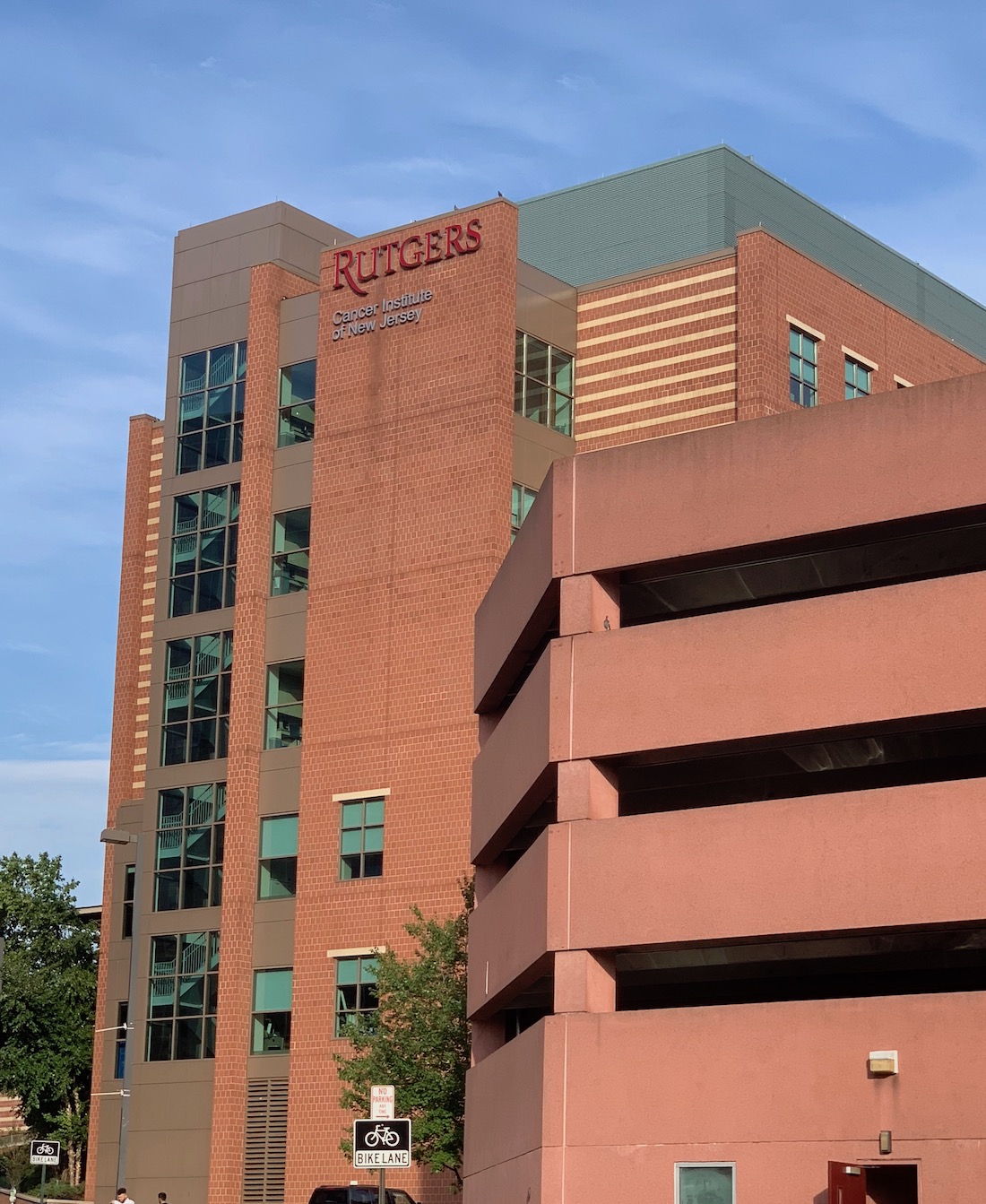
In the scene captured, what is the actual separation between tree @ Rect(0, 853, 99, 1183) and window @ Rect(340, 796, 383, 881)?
17750mm

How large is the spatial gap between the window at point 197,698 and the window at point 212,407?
18.8 ft

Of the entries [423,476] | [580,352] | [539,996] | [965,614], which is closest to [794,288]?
[580,352]

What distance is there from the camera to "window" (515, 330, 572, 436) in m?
53.8

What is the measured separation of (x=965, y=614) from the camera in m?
26.4

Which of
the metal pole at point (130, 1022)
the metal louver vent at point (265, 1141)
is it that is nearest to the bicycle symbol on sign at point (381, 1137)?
the metal pole at point (130, 1022)

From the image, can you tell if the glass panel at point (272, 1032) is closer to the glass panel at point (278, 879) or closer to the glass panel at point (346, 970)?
the glass panel at point (346, 970)

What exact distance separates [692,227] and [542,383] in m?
10.4

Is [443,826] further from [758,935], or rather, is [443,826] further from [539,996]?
[758,935]

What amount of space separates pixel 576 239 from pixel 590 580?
121ft

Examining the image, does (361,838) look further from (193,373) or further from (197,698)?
(193,373)

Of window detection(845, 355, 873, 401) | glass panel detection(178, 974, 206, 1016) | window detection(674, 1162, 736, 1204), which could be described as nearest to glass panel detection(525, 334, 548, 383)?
window detection(845, 355, 873, 401)

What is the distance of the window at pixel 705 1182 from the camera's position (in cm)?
2666

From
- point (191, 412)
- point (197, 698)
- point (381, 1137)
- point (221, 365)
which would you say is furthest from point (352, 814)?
point (381, 1137)

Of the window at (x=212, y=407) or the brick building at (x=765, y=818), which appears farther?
the window at (x=212, y=407)
